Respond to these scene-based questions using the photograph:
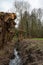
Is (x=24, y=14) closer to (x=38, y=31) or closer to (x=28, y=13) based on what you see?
(x=28, y=13)

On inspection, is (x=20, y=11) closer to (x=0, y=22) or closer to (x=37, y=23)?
(x=37, y=23)

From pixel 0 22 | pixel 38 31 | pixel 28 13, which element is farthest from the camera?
pixel 28 13

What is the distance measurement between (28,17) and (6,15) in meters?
36.6

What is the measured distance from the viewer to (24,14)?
55750mm

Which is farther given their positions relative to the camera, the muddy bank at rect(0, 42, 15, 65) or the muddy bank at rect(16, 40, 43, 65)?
the muddy bank at rect(0, 42, 15, 65)

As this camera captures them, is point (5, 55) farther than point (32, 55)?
Yes

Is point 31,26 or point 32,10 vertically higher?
point 32,10

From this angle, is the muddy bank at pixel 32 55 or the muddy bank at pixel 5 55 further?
the muddy bank at pixel 5 55

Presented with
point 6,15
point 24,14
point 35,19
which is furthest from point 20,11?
point 6,15

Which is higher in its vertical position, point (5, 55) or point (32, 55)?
point (32, 55)

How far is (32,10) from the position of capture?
6019 cm

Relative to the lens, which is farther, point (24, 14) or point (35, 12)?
point (35, 12)

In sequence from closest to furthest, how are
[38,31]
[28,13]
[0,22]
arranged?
[0,22], [38,31], [28,13]

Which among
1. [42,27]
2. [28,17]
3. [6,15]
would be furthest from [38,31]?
[6,15]
